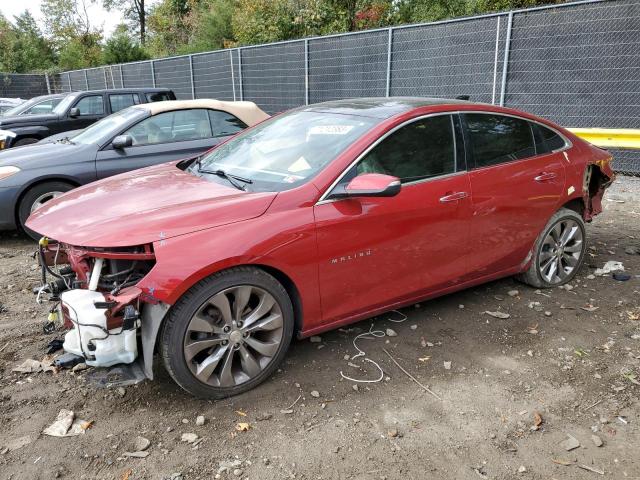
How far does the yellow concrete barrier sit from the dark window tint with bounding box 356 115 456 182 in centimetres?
576

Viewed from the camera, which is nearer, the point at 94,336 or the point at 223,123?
the point at 94,336

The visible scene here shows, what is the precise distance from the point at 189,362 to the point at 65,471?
0.77 meters

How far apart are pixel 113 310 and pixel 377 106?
230 cm

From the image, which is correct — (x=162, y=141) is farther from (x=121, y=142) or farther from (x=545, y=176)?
(x=545, y=176)

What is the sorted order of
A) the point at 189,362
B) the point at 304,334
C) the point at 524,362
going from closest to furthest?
the point at 189,362
the point at 304,334
the point at 524,362

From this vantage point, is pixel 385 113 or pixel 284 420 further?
pixel 385 113

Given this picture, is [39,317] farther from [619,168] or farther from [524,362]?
[619,168]

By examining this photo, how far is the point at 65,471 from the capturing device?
8.25 ft

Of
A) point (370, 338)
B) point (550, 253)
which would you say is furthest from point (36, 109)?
point (550, 253)

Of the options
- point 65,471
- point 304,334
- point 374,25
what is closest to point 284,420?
point 304,334

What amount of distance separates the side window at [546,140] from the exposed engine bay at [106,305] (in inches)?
128

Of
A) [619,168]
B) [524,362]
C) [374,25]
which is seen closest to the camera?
[524,362]

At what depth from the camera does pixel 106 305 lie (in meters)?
2.68

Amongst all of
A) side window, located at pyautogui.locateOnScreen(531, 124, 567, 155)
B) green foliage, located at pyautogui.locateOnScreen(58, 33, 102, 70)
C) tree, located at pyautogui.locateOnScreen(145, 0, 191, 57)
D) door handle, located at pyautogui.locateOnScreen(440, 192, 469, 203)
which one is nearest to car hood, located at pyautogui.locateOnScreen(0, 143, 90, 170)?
door handle, located at pyautogui.locateOnScreen(440, 192, 469, 203)
